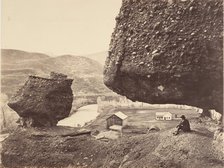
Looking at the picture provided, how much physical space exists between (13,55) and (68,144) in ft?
148

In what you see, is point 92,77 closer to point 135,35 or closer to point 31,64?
point 31,64

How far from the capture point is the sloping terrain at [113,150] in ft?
34.1

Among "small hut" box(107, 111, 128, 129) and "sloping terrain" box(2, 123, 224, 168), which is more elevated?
"sloping terrain" box(2, 123, 224, 168)

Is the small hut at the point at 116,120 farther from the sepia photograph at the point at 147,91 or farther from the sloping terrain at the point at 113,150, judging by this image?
the sloping terrain at the point at 113,150

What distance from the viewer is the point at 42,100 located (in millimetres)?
14578

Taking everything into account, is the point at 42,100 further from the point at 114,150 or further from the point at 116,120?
the point at 116,120

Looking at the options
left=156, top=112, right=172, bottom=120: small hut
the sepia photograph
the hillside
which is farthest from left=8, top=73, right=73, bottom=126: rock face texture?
the hillside

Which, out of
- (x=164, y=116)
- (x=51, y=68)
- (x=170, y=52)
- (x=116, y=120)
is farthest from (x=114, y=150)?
(x=51, y=68)

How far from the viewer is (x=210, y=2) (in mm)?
7938

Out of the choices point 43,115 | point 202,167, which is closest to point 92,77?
point 43,115

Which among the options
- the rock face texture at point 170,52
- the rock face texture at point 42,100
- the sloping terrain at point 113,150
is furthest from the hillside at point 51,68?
the rock face texture at point 170,52

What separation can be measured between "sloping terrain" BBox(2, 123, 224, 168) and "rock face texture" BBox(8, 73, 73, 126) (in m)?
0.49

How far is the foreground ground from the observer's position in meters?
10.3

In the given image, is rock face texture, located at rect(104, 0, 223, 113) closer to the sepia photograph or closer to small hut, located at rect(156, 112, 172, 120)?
the sepia photograph
